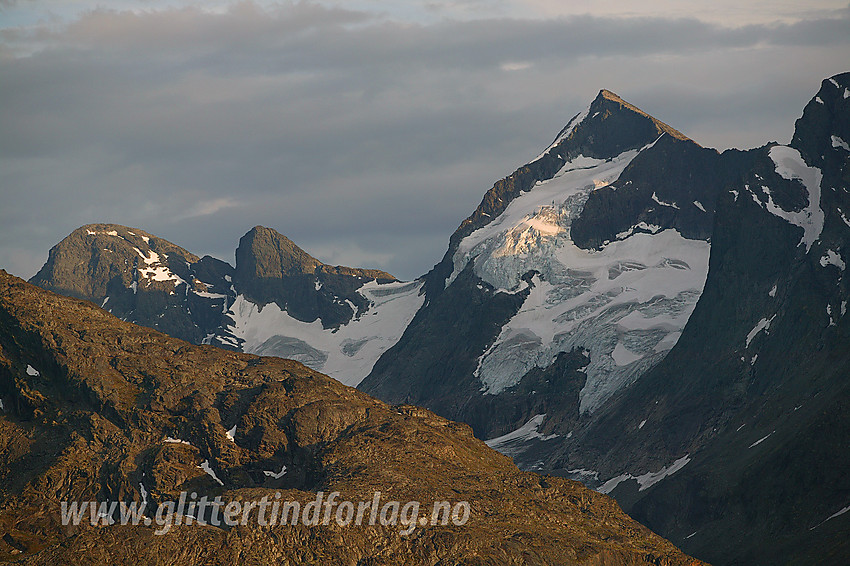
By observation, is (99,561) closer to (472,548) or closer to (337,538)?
(337,538)

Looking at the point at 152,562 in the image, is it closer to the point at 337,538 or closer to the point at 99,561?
the point at 99,561

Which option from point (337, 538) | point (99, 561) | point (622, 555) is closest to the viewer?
point (99, 561)

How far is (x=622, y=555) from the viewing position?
193 m

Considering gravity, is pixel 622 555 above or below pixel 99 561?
below

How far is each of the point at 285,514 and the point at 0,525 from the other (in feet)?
132

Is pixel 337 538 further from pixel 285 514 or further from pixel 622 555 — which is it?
pixel 622 555

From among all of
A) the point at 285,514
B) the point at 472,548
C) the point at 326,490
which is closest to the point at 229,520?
the point at 285,514

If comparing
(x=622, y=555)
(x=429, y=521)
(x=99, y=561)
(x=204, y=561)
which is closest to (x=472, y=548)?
(x=429, y=521)

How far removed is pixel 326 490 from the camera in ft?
650

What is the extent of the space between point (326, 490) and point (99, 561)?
1621 inches

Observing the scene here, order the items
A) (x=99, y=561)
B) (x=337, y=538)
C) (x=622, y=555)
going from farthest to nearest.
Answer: (x=622, y=555), (x=337, y=538), (x=99, y=561)

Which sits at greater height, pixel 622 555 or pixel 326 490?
pixel 326 490

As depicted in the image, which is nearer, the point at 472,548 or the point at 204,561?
the point at 204,561

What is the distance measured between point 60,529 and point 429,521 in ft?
173
